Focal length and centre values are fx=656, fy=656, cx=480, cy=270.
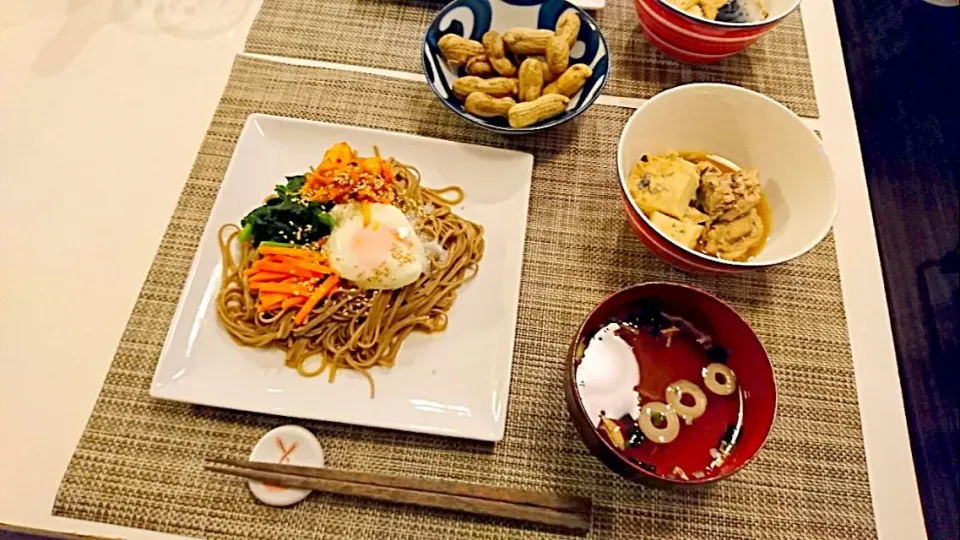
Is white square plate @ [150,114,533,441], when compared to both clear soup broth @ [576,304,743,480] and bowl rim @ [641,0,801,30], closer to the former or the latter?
clear soup broth @ [576,304,743,480]

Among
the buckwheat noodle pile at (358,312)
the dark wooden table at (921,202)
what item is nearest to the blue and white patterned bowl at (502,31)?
the buckwheat noodle pile at (358,312)

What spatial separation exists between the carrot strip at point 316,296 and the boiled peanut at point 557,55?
0.65 metres

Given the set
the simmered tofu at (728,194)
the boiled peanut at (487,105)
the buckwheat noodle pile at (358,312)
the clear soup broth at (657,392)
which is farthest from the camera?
the boiled peanut at (487,105)

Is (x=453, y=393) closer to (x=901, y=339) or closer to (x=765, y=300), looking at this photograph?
(x=765, y=300)

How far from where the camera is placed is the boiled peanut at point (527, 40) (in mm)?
1419

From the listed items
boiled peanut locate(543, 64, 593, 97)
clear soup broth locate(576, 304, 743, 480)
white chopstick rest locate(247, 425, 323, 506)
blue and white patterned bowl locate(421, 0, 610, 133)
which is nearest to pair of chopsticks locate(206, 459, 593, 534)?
white chopstick rest locate(247, 425, 323, 506)

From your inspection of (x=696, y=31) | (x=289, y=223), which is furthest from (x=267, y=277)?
(x=696, y=31)

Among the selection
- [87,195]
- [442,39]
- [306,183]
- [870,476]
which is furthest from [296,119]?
[870,476]

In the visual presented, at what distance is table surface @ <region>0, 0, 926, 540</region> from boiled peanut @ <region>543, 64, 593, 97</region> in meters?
0.15

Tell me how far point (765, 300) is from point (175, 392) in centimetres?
109

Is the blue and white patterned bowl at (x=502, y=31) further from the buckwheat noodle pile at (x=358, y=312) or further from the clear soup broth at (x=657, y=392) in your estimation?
the clear soup broth at (x=657, y=392)

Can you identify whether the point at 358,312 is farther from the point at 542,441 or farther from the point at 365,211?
the point at 542,441

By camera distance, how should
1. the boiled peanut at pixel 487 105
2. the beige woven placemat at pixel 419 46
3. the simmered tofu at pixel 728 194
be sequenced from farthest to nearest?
the beige woven placemat at pixel 419 46 → the boiled peanut at pixel 487 105 → the simmered tofu at pixel 728 194

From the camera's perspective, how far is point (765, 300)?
128 centimetres
